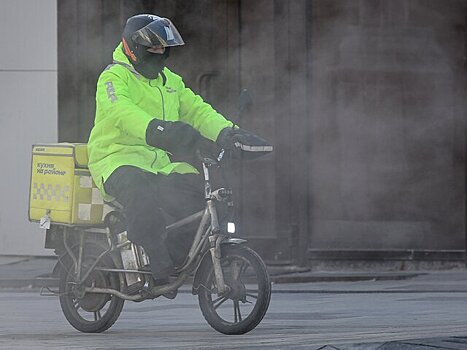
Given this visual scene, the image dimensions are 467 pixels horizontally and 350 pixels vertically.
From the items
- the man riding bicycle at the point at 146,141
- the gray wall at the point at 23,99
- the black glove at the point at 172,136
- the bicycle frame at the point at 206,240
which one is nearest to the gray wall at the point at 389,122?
the gray wall at the point at 23,99

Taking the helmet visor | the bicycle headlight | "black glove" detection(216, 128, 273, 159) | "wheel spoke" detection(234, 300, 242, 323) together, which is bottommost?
"wheel spoke" detection(234, 300, 242, 323)

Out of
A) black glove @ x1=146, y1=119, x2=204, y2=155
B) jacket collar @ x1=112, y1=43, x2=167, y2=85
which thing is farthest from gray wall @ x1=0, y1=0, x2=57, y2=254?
black glove @ x1=146, y1=119, x2=204, y2=155

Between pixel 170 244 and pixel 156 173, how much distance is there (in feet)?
1.22

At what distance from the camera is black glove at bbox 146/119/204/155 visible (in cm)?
755

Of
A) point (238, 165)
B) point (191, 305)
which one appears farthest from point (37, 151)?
point (238, 165)

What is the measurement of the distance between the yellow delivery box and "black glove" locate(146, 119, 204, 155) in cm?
74

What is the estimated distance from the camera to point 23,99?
1484cm

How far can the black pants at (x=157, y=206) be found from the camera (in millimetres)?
7812

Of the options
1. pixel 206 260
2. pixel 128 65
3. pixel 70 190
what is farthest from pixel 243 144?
pixel 70 190

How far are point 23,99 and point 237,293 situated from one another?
7.42m

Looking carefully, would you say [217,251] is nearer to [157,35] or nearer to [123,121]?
[123,121]

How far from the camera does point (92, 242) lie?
8.38 m

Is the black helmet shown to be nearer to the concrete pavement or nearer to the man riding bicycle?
the man riding bicycle

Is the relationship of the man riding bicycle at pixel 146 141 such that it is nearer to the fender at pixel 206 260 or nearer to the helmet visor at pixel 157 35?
the helmet visor at pixel 157 35
